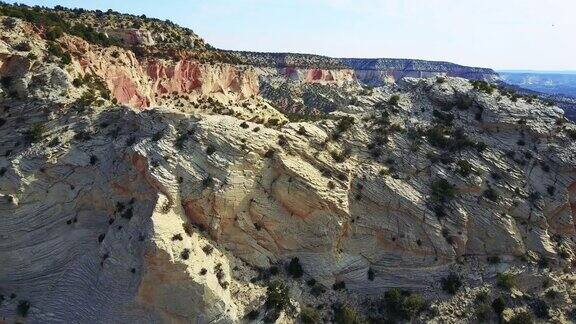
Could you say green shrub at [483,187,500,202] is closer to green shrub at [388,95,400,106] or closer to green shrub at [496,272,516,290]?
green shrub at [496,272,516,290]

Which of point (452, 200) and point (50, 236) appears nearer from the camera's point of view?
point (50, 236)

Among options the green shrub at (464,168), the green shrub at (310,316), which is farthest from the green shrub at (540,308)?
the green shrub at (310,316)

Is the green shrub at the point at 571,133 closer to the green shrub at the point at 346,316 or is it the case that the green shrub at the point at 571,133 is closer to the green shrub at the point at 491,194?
the green shrub at the point at 491,194

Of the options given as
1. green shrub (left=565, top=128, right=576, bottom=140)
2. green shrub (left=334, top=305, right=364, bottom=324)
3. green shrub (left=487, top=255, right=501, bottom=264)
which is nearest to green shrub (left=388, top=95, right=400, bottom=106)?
green shrub (left=565, top=128, right=576, bottom=140)

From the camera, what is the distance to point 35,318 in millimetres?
30953

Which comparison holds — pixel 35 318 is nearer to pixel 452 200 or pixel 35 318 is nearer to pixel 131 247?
pixel 131 247

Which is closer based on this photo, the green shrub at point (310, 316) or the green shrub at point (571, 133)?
the green shrub at point (310, 316)

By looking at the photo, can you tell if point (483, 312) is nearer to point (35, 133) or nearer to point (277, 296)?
point (277, 296)

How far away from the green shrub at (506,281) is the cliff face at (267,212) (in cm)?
9

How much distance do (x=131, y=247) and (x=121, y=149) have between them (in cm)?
888

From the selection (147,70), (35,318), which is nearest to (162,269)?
(35,318)

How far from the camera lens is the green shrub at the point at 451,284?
35.1 metres

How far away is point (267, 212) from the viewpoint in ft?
117

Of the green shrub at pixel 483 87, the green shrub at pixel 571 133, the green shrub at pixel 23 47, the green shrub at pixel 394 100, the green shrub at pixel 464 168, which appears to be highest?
the green shrub at pixel 23 47
